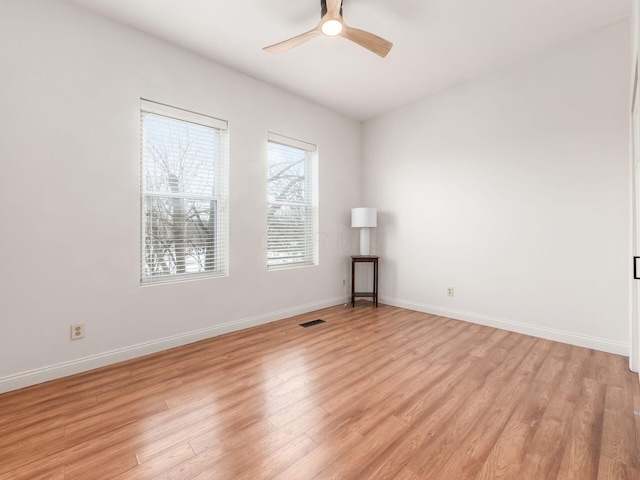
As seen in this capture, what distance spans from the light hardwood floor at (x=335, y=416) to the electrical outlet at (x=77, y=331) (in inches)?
12.3

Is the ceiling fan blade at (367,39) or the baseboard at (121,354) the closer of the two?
the baseboard at (121,354)

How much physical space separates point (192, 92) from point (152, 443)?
2957 mm

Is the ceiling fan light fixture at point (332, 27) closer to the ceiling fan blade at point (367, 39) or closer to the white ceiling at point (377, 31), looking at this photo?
the ceiling fan blade at point (367, 39)

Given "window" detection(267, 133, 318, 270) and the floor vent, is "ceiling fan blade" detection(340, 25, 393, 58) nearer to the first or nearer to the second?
"window" detection(267, 133, 318, 270)

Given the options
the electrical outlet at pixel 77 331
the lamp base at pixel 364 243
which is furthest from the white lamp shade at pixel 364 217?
the electrical outlet at pixel 77 331

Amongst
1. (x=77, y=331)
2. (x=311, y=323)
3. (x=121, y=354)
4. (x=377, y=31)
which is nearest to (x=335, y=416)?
(x=311, y=323)

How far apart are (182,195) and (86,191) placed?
30.1 inches

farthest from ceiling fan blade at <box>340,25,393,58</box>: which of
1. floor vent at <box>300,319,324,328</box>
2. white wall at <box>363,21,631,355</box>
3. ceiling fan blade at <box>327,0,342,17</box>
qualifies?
floor vent at <box>300,319,324,328</box>

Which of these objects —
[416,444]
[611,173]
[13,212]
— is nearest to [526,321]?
[611,173]

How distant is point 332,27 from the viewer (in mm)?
2254

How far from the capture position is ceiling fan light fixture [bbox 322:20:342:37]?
86.6 inches

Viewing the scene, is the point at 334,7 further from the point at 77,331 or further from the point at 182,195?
the point at 77,331

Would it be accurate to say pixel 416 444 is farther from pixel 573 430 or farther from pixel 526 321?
pixel 526 321

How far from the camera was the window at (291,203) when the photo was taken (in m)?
3.73
